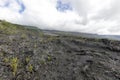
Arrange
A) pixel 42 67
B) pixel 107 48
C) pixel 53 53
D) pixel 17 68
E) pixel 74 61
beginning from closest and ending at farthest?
pixel 17 68 < pixel 42 67 < pixel 74 61 < pixel 53 53 < pixel 107 48

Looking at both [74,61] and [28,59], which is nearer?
[28,59]

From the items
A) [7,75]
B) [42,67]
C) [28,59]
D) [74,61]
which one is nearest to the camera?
[7,75]

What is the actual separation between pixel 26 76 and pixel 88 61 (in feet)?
22.0

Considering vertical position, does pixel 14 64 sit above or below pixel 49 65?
above

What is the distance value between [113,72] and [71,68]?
3.82m

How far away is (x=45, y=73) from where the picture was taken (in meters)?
12.2

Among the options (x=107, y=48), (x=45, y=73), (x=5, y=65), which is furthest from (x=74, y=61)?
(x=107, y=48)

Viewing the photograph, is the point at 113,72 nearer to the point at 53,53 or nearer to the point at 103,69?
the point at 103,69

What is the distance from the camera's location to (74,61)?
48.2 ft

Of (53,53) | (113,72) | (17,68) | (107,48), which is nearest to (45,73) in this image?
(17,68)

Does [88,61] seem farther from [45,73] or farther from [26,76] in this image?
[26,76]

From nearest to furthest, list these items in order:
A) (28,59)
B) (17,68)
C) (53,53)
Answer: (17,68) < (28,59) < (53,53)

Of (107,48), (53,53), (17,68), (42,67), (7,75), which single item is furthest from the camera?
(107,48)

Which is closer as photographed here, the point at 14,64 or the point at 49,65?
the point at 14,64
